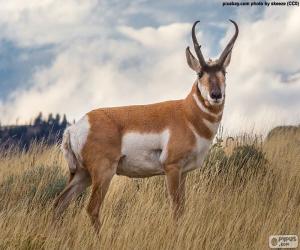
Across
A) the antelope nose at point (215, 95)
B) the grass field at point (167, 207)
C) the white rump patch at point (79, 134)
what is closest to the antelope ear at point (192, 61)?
the antelope nose at point (215, 95)

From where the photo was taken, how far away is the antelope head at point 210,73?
6.99 metres

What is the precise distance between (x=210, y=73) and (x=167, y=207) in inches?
68.2

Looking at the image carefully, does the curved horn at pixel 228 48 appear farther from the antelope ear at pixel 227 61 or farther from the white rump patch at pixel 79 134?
the white rump patch at pixel 79 134

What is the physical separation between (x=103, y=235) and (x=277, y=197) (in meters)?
2.89

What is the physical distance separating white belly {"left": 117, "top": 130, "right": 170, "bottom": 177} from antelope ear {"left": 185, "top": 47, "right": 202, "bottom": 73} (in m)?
0.70

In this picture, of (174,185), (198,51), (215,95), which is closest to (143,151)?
(174,185)

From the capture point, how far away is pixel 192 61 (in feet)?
23.7

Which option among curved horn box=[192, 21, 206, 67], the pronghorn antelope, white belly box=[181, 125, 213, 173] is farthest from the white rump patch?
curved horn box=[192, 21, 206, 67]

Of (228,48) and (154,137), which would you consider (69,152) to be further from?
(228,48)

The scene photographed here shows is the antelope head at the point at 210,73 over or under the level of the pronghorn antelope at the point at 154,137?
over

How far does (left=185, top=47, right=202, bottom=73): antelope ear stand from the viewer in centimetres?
719

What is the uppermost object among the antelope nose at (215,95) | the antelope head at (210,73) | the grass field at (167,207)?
the antelope head at (210,73)

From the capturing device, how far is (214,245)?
6.41 meters

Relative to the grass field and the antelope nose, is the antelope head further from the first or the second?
the grass field
